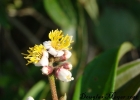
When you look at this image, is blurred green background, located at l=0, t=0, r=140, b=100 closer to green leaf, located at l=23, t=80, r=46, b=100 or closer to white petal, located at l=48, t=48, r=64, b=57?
green leaf, located at l=23, t=80, r=46, b=100

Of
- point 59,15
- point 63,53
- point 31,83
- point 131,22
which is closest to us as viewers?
point 63,53

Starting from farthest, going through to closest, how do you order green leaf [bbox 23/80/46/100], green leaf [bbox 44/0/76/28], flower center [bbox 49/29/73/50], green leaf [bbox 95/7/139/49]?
green leaf [bbox 95/7/139/49]
green leaf [bbox 44/0/76/28]
green leaf [bbox 23/80/46/100]
flower center [bbox 49/29/73/50]

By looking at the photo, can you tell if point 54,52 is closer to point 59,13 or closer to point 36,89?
point 36,89

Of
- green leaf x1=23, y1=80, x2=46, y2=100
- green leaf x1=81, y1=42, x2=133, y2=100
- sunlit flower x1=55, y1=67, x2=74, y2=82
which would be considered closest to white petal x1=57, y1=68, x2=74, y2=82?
sunlit flower x1=55, y1=67, x2=74, y2=82

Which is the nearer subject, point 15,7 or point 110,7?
point 15,7

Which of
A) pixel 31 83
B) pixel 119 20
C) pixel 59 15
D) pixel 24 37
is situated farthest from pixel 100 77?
pixel 24 37

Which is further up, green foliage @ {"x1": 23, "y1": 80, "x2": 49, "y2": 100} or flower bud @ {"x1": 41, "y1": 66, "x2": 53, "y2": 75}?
green foliage @ {"x1": 23, "y1": 80, "x2": 49, "y2": 100}

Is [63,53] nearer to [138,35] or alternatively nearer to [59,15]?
[59,15]
